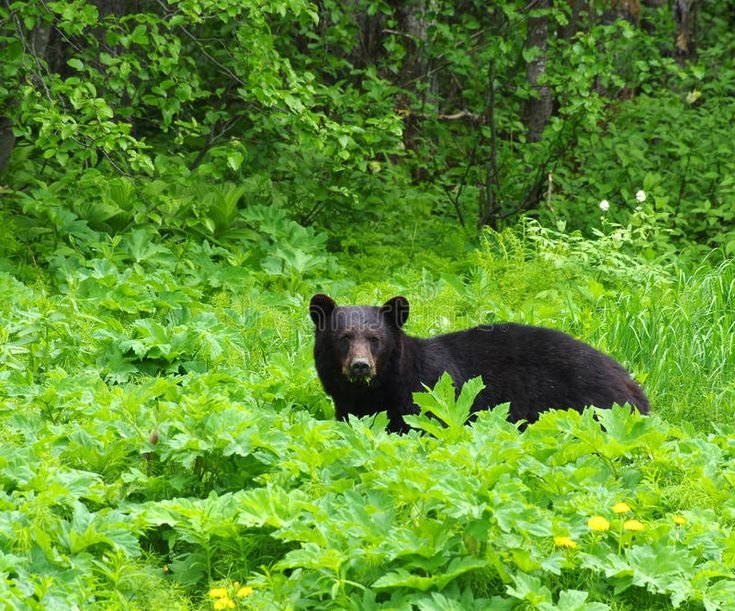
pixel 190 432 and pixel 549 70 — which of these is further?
pixel 549 70

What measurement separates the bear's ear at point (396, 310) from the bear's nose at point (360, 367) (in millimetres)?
524

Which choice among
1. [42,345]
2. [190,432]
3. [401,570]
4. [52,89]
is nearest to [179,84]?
[52,89]

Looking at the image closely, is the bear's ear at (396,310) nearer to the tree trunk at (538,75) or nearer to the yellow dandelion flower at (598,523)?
the yellow dandelion flower at (598,523)

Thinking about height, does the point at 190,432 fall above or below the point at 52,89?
below

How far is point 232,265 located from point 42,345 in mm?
2628

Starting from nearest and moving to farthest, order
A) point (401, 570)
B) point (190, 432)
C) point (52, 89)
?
point (401, 570) → point (190, 432) → point (52, 89)

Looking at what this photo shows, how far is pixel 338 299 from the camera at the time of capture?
8.80 m

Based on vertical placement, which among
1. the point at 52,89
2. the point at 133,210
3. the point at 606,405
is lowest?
the point at 606,405

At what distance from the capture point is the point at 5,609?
3.41 meters

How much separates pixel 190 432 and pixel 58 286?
13.7ft

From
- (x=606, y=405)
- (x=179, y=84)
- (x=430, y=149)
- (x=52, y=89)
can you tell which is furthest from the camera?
(x=430, y=149)

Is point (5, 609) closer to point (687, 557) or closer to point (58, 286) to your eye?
point (687, 557)

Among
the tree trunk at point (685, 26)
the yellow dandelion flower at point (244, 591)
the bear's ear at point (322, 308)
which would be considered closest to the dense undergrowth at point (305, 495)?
the yellow dandelion flower at point (244, 591)

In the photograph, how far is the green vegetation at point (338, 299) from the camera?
3842 mm
